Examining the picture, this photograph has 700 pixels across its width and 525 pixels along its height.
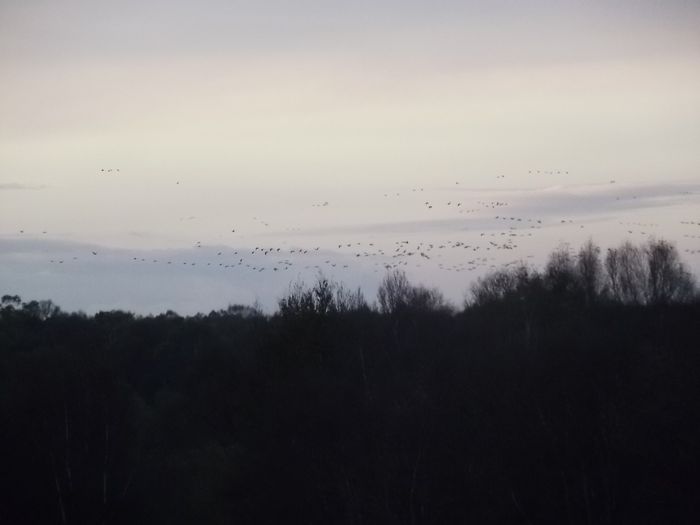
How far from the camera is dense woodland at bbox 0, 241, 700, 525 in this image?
31.1 metres

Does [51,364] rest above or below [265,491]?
above

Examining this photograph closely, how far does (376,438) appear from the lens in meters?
32.4

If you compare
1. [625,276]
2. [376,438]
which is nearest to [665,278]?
[625,276]

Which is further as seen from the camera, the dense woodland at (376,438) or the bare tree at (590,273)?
the bare tree at (590,273)

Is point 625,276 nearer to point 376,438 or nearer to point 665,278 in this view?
point 665,278

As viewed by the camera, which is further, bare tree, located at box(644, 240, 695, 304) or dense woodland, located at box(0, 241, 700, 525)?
bare tree, located at box(644, 240, 695, 304)

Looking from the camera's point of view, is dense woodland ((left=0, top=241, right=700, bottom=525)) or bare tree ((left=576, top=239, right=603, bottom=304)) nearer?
dense woodland ((left=0, top=241, right=700, bottom=525))

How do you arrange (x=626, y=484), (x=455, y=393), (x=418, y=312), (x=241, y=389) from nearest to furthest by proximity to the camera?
(x=626, y=484) → (x=455, y=393) → (x=241, y=389) → (x=418, y=312)

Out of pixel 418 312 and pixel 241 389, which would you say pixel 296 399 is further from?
pixel 418 312

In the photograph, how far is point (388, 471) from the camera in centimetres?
3158

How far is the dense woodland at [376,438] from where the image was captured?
3109 cm

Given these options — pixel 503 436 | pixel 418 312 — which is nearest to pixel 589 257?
pixel 418 312

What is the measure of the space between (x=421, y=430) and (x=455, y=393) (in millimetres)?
3765

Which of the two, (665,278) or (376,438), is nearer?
(376,438)
